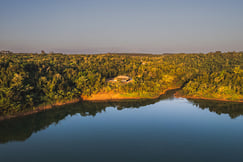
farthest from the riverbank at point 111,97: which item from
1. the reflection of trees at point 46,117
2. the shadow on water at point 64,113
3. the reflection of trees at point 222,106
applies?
the reflection of trees at point 222,106

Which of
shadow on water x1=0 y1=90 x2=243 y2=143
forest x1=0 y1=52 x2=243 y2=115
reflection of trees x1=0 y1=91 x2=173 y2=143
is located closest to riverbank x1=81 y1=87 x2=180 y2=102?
forest x1=0 y1=52 x2=243 y2=115

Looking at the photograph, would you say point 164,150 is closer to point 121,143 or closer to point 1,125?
point 121,143

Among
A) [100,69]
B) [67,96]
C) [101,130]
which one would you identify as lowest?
[101,130]

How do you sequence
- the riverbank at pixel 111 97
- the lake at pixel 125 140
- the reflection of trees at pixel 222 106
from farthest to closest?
the riverbank at pixel 111 97 → the reflection of trees at pixel 222 106 → the lake at pixel 125 140

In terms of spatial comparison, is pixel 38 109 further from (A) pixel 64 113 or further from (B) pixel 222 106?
(B) pixel 222 106

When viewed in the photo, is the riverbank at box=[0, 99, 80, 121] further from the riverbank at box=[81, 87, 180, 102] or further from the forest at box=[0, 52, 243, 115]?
the riverbank at box=[81, 87, 180, 102]

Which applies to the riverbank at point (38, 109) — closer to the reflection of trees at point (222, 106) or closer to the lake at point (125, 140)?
the lake at point (125, 140)

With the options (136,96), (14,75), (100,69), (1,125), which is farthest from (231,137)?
(100,69)
